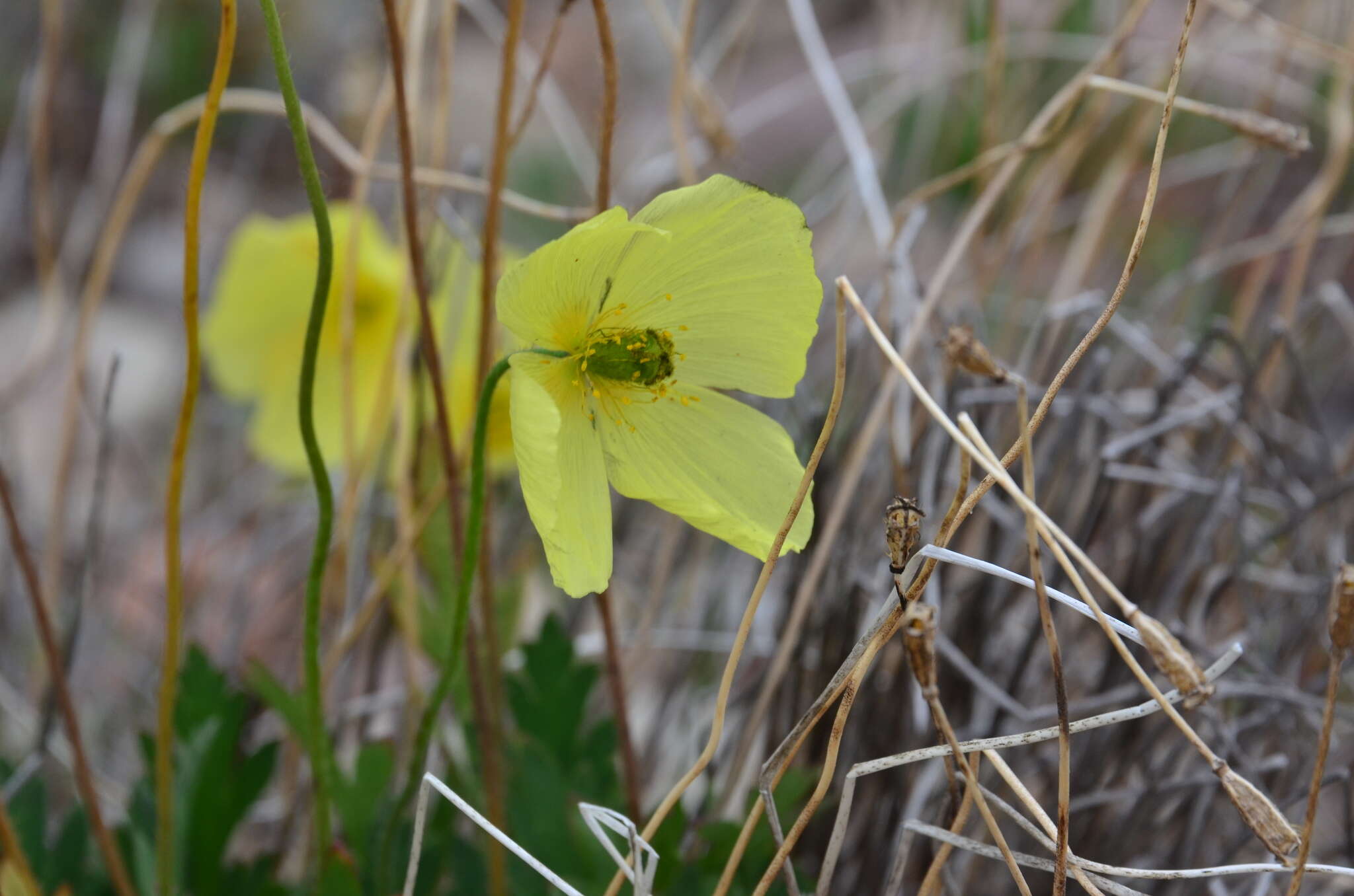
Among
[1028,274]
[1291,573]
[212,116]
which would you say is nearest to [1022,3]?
[1028,274]

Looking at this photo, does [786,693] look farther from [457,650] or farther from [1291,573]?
[1291,573]

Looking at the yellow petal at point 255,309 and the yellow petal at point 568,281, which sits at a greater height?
the yellow petal at point 568,281

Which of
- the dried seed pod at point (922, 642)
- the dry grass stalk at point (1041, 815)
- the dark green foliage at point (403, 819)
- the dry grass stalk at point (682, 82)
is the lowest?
the dark green foliage at point (403, 819)

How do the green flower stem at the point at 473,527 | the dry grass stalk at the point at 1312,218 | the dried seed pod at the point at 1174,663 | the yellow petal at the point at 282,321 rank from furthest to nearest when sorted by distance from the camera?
1. the yellow petal at the point at 282,321
2. the dry grass stalk at the point at 1312,218
3. the green flower stem at the point at 473,527
4. the dried seed pod at the point at 1174,663

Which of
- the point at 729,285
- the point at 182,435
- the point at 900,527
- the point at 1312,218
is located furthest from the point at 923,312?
the point at 1312,218

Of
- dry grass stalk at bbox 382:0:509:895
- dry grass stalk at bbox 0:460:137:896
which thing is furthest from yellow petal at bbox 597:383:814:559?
dry grass stalk at bbox 0:460:137:896

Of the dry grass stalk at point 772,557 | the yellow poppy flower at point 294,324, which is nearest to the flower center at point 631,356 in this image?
the dry grass stalk at point 772,557

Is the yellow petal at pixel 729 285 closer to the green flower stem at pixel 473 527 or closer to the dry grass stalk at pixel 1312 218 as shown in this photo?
the green flower stem at pixel 473 527
